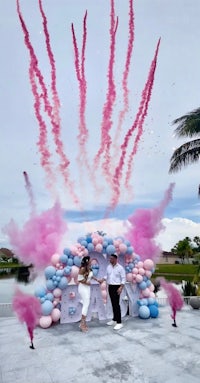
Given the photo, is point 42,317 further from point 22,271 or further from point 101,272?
point 22,271

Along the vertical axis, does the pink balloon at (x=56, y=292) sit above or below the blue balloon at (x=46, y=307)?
above

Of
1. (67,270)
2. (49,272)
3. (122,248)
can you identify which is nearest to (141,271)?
(122,248)

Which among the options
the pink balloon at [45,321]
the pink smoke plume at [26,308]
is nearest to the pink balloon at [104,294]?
the pink balloon at [45,321]

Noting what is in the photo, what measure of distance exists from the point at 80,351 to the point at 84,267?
1.83 meters

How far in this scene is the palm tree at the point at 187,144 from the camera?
52.0 ft

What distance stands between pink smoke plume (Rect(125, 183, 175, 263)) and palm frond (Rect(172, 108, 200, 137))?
653 centimetres

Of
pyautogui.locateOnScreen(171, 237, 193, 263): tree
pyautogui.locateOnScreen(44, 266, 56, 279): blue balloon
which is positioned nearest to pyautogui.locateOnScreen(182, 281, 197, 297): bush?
pyautogui.locateOnScreen(44, 266, 56, 279): blue balloon

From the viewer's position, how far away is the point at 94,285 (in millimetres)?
8398

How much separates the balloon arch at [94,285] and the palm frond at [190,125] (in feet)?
28.2

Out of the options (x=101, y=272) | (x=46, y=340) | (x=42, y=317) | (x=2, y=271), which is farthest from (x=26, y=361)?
(x=2, y=271)

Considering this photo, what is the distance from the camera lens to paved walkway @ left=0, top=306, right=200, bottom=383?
4645 millimetres

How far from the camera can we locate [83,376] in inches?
183

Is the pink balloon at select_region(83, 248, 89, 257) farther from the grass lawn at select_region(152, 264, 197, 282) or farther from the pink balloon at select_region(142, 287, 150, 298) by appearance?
the grass lawn at select_region(152, 264, 197, 282)

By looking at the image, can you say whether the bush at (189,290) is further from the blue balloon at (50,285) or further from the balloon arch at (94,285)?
the blue balloon at (50,285)
